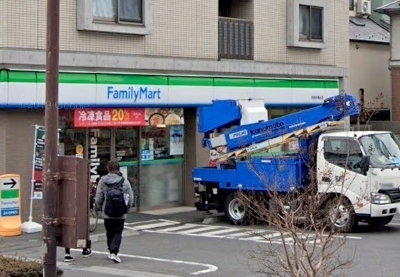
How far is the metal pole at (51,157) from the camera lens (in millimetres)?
7039

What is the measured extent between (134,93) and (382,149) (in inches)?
253

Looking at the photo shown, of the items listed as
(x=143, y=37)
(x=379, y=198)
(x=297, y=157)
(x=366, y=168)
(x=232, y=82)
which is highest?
(x=143, y=37)

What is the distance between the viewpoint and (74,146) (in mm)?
18781

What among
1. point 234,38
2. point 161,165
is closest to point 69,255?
point 161,165

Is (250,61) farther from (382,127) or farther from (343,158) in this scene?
(382,127)

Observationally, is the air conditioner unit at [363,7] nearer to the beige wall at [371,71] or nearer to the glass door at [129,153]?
the beige wall at [371,71]

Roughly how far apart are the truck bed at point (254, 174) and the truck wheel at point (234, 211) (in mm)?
328

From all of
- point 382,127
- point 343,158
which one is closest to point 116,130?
point 343,158

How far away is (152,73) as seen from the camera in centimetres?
2003

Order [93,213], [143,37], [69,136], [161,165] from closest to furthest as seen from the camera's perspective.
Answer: [93,213], [69,136], [143,37], [161,165]

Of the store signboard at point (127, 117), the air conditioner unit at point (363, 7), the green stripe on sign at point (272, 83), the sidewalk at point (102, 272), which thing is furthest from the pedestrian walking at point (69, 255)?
the air conditioner unit at point (363, 7)

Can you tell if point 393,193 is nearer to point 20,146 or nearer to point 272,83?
point 272,83

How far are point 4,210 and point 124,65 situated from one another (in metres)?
5.13

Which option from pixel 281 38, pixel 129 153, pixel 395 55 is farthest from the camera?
pixel 395 55
